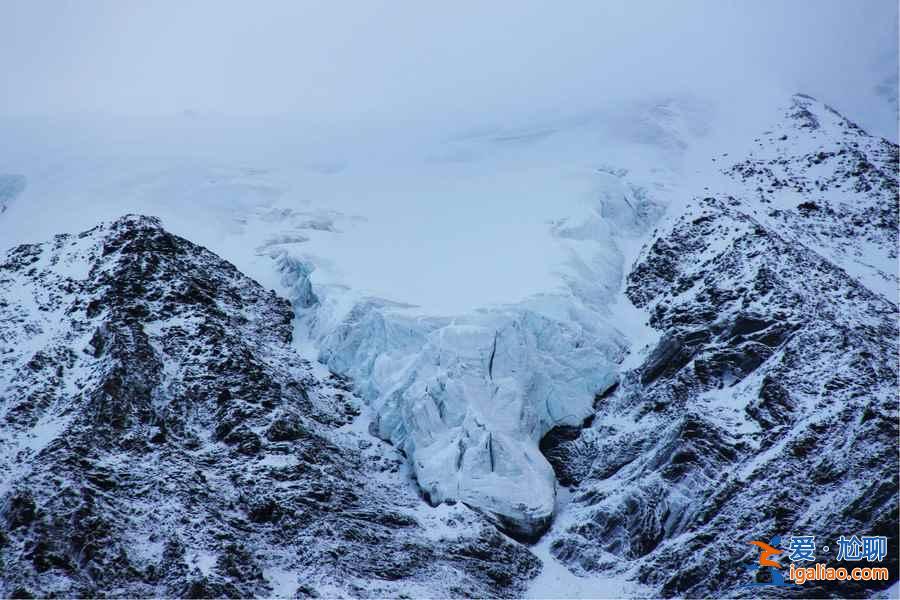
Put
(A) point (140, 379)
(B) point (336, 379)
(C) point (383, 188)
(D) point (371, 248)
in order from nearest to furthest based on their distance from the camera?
(A) point (140, 379) → (B) point (336, 379) → (D) point (371, 248) → (C) point (383, 188)

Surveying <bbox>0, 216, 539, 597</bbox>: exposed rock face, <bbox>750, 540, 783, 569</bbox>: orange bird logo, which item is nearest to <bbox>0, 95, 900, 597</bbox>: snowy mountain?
<bbox>0, 216, 539, 597</bbox>: exposed rock face

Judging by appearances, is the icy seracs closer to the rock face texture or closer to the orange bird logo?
the rock face texture

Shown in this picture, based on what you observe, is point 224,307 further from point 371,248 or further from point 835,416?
point 835,416

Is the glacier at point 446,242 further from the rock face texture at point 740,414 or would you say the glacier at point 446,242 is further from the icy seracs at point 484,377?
the rock face texture at point 740,414

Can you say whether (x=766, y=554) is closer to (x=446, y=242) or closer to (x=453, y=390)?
(x=453, y=390)

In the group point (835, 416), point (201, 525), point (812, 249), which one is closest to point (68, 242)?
point (201, 525)

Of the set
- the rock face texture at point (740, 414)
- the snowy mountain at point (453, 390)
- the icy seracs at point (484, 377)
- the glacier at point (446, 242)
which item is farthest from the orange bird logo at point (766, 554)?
the glacier at point (446, 242)
